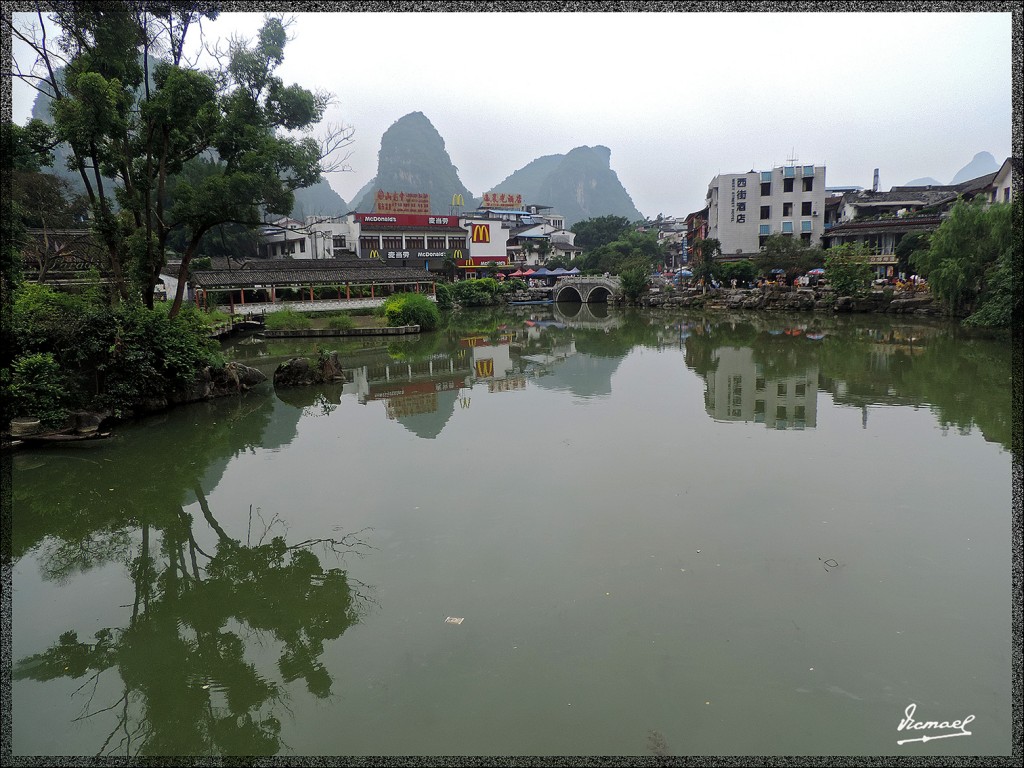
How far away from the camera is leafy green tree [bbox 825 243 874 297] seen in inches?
1025

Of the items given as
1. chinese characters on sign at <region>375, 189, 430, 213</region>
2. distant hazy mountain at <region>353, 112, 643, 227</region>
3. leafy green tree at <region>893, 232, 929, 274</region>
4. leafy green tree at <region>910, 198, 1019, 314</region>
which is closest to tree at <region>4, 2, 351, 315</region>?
leafy green tree at <region>910, 198, 1019, 314</region>

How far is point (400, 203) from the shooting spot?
44.8 m

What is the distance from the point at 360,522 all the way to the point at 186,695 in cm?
247

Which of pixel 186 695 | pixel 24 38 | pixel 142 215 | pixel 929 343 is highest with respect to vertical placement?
pixel 24 38

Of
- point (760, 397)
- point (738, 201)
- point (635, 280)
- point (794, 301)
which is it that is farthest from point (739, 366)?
point (738, 201)

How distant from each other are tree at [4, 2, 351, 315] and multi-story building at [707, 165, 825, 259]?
29428 mm

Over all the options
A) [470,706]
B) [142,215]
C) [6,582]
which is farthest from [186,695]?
[142,215]

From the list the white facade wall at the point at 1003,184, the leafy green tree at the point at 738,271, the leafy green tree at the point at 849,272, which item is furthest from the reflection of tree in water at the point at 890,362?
the leafy green tree at the point at 738,271

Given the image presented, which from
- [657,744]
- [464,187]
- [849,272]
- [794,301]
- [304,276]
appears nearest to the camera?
[657,744]

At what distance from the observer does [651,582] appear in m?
4.96

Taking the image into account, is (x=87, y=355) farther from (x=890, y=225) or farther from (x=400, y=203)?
(x=400, y=203)

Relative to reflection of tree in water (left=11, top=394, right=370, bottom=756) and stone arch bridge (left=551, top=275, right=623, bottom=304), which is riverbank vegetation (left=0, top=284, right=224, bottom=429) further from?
stone arch bridge (left=551, top=275, right=623, bottom=304)

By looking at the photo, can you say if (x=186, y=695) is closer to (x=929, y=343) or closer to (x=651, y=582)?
(x=651, y=582)

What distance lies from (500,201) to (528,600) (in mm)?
55454
